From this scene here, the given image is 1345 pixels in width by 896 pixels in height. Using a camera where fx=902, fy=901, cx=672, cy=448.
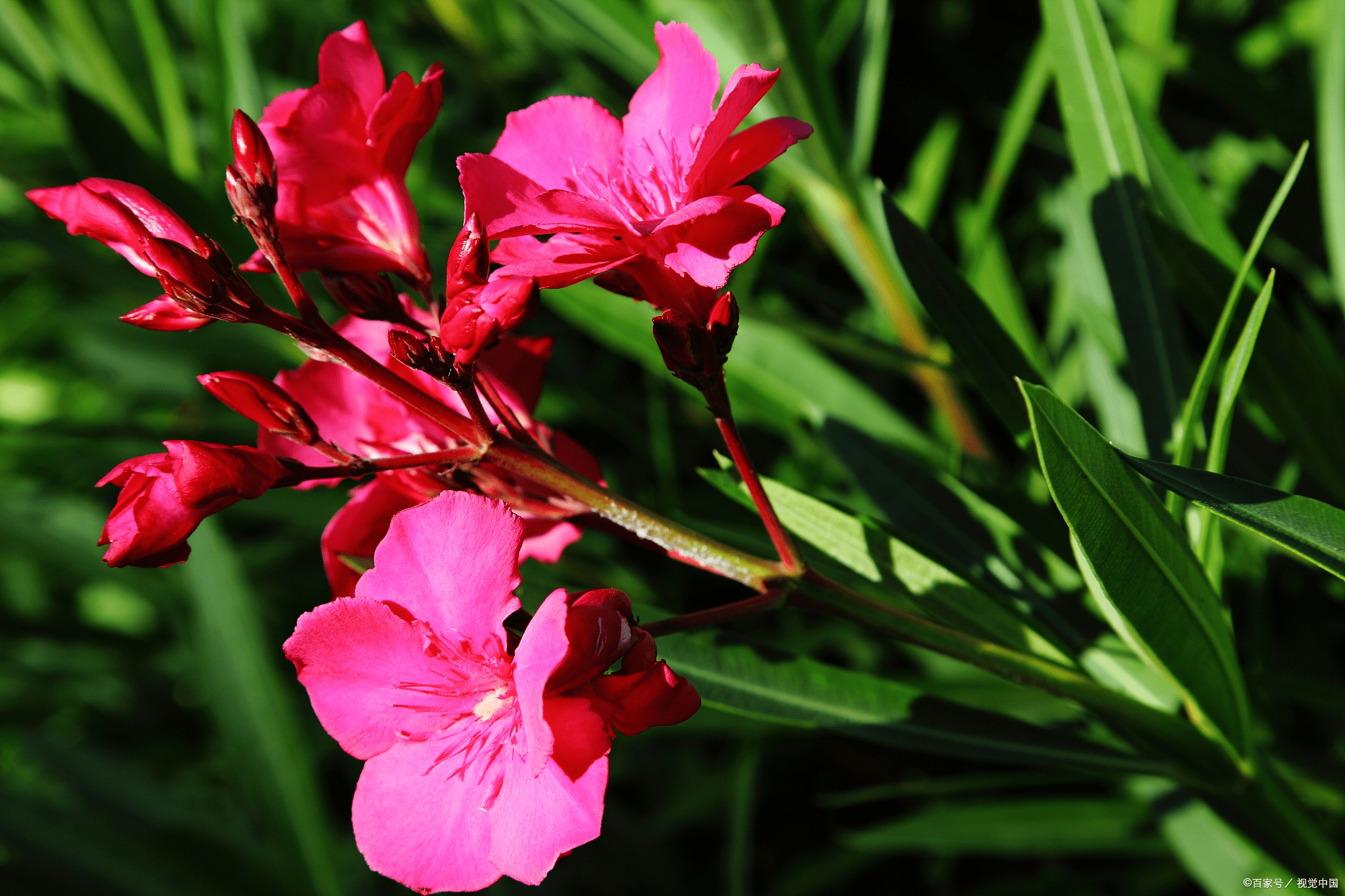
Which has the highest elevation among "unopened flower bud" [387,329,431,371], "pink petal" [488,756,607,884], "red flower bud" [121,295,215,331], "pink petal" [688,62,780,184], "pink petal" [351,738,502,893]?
"pink petal" [688,62,780,184]

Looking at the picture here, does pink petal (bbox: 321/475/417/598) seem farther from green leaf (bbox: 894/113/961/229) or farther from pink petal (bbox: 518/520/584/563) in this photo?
green leaf (bbox: 894/113/961/229)

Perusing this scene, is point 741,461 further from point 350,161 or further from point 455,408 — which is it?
point 350,161

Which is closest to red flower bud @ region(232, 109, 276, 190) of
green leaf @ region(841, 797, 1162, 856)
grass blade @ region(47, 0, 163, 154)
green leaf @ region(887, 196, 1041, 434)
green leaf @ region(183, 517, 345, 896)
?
green leaf @ region(887, 196, 1041, 434)

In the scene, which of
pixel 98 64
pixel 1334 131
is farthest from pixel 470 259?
pixel 98 64

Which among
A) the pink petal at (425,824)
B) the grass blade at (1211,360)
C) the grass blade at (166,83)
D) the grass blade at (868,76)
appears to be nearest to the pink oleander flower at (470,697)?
the pink petal at (425,824)

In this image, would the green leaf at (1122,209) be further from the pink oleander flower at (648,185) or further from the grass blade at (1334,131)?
the pink oleander flower at (648,185)

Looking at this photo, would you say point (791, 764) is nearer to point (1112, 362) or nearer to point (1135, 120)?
point (1112, 362)

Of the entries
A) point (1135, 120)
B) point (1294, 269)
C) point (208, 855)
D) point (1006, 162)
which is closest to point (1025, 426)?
point (1135, 120)
